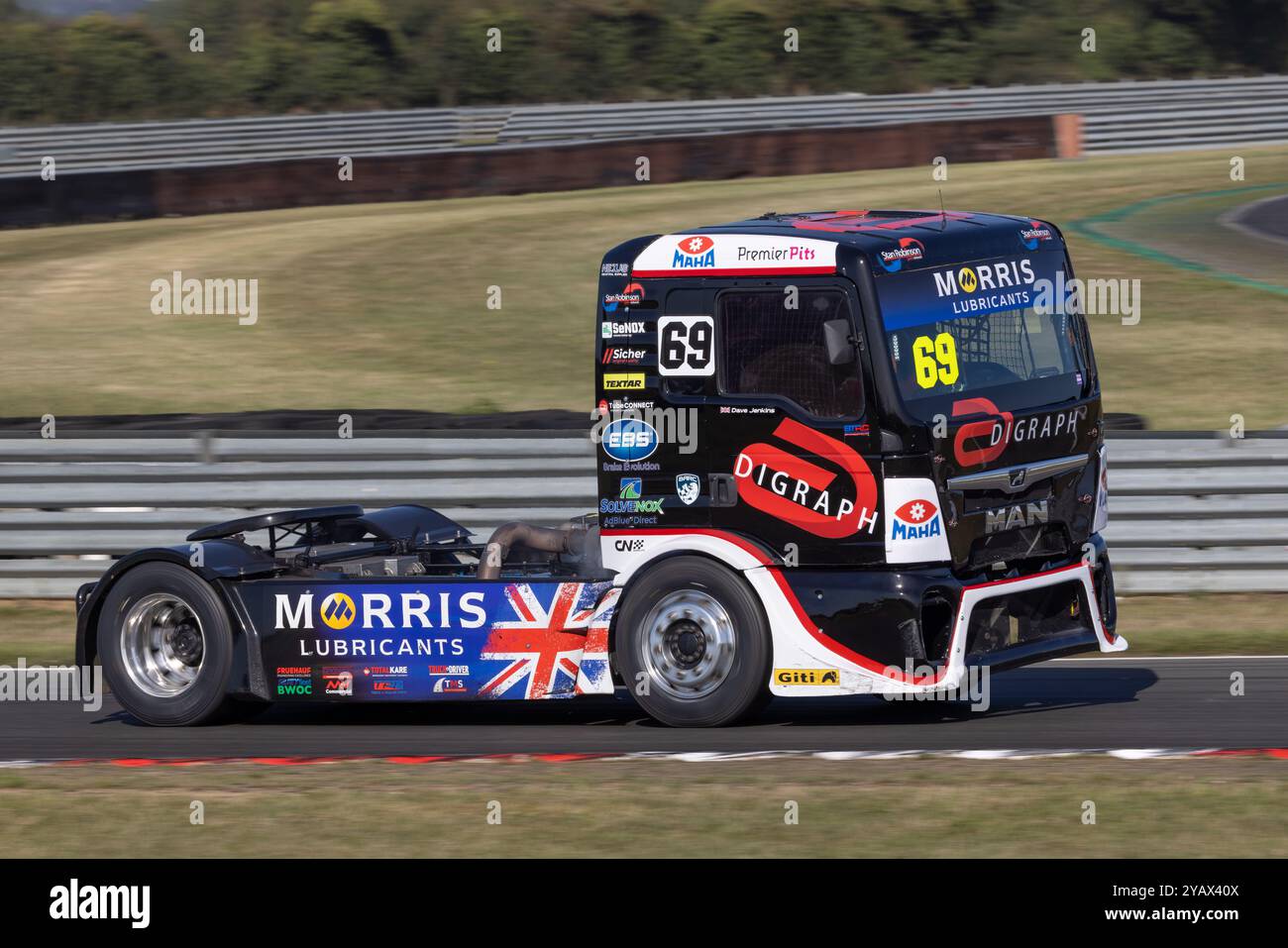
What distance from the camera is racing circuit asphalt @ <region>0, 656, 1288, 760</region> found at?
9.21 meters

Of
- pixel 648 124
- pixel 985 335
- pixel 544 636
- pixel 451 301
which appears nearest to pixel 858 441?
pixel 985 335

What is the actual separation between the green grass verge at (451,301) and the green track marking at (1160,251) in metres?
0.23

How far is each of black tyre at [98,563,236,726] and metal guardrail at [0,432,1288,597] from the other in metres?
3.62

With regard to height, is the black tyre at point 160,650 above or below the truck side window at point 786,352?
below

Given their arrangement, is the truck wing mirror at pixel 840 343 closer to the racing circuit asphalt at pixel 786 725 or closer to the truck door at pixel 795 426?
the truck door at pixel 795 426

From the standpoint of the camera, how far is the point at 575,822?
7.49 meters

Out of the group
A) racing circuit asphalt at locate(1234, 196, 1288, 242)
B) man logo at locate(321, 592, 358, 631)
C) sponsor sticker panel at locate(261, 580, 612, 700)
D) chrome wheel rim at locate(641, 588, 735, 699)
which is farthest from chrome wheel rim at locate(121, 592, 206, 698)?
racing circuit asphalt at locate(1234, 196, 1288, 242)

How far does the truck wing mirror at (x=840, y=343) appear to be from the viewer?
9055mm

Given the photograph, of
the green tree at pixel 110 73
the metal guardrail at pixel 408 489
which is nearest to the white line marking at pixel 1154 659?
the metal guardrail at pixel 408 489

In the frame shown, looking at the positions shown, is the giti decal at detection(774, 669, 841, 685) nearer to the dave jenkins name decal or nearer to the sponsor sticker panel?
the dave jenkins name decal

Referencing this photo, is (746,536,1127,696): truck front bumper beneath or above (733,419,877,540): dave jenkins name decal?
beneath

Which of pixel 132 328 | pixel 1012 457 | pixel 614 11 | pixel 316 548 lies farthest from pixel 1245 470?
pixel 614 11
